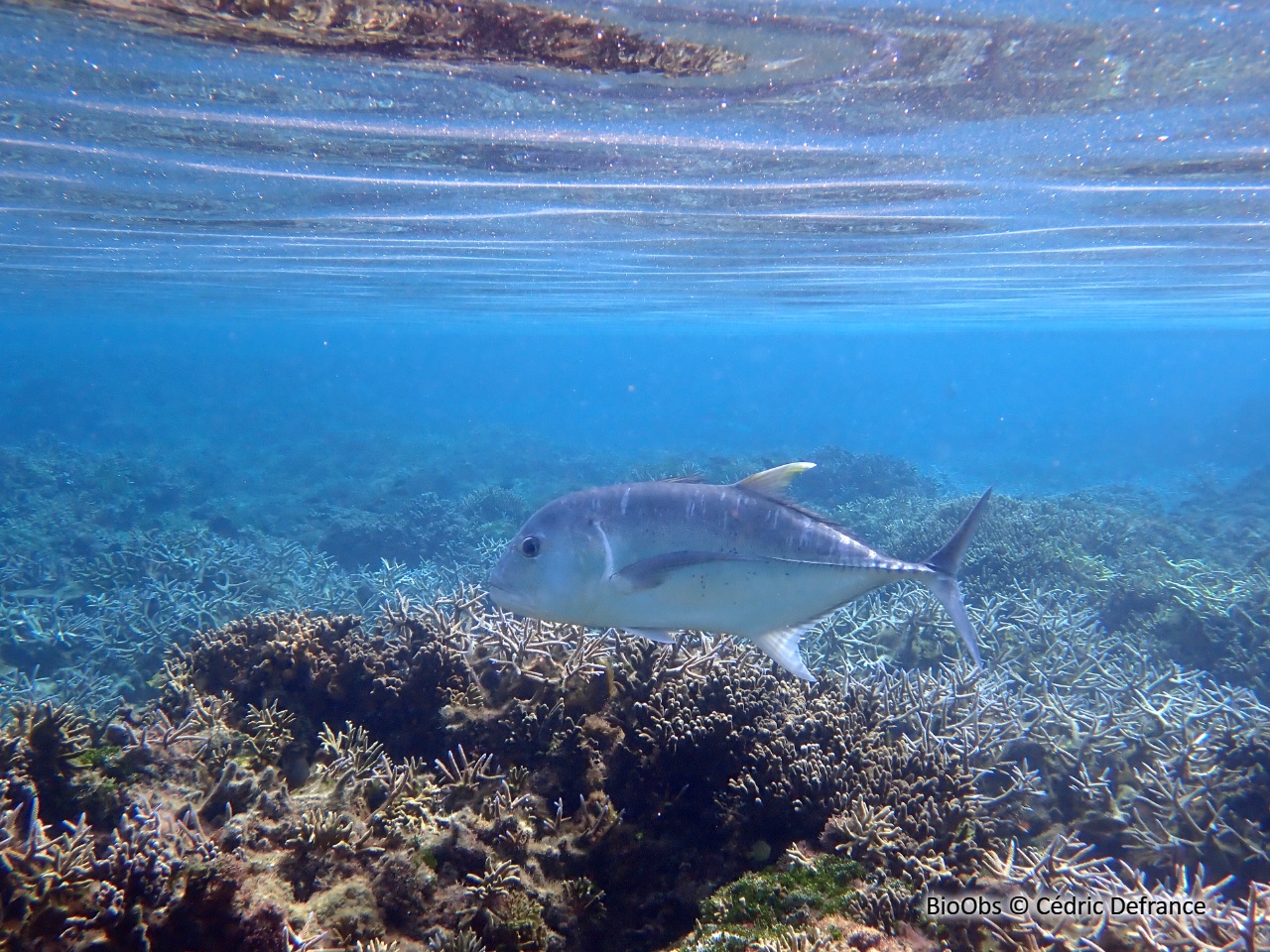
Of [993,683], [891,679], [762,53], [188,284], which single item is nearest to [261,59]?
[762,53]

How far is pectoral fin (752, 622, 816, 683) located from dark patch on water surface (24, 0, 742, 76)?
600cm

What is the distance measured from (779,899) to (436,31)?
766 cm

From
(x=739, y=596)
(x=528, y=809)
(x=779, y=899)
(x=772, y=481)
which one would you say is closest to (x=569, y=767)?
(x=528, y=809)

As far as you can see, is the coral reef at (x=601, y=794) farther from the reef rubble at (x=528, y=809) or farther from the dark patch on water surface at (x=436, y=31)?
the dark patch on water surface at (x=436, y=31)

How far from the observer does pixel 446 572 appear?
13086mm

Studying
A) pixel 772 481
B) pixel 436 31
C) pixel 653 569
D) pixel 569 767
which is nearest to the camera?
pixel 653 569

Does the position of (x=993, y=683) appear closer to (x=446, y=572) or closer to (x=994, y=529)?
(x=994, y=529)

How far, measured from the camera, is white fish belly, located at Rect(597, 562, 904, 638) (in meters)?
3.20

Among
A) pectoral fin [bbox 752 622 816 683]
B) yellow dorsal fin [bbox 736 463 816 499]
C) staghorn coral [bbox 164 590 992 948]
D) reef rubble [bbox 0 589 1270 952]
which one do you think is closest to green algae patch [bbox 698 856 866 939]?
reef rubble [bbox 0 589 1270 952]

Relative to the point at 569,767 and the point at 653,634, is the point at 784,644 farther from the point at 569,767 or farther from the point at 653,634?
Answer: the point at 569,767

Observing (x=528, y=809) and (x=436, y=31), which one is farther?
(x=436, y=31)

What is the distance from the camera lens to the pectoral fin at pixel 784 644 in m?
3.49

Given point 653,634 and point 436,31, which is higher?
point 436,31

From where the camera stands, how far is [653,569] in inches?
124
